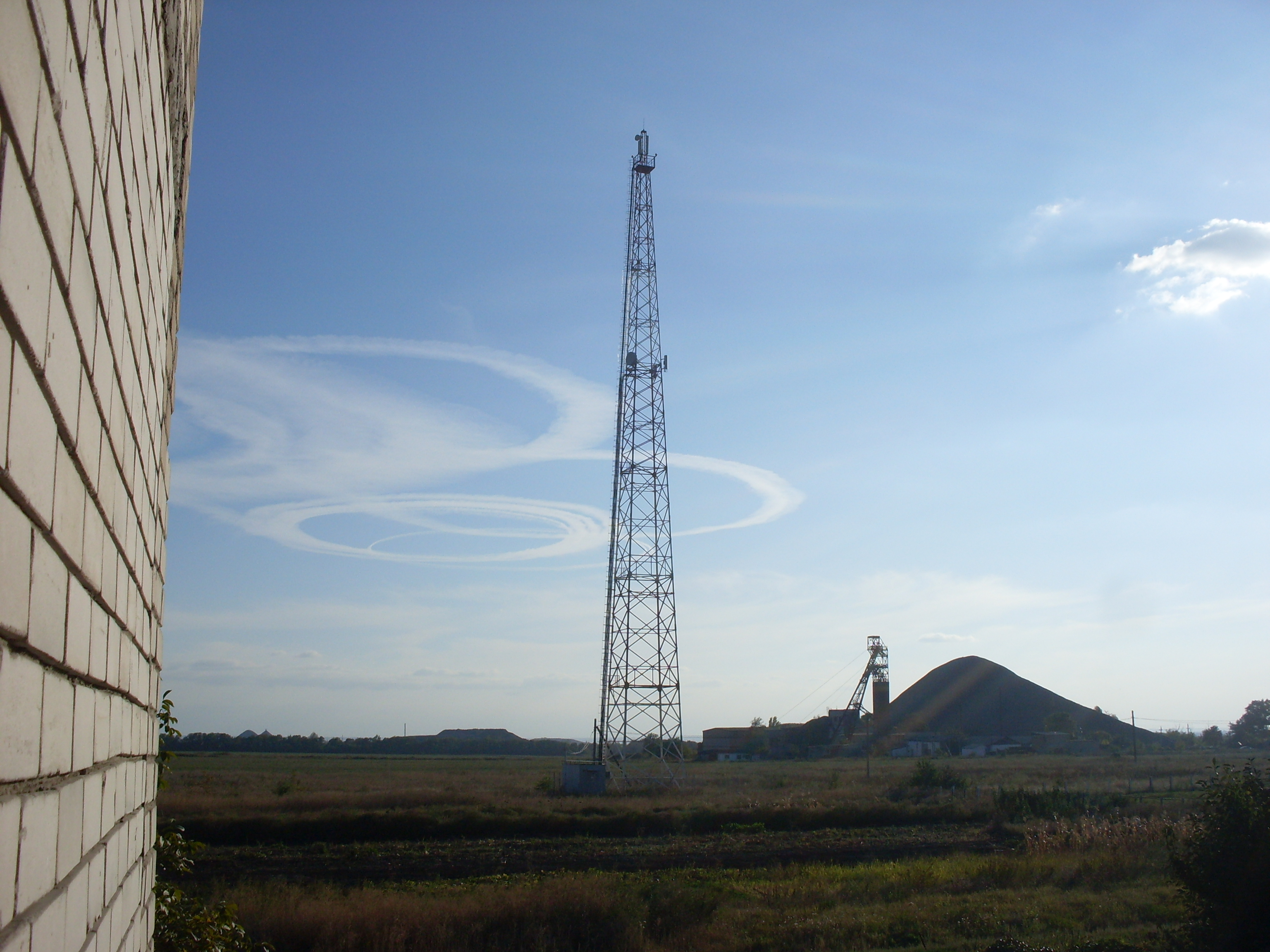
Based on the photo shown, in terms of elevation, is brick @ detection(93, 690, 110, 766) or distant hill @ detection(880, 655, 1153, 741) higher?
brick @ detection(93, 690, 110, 766)

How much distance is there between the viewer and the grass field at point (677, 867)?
1628 cm

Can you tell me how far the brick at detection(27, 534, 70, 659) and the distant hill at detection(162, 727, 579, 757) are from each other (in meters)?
125

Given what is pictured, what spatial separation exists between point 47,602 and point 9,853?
1.29ft

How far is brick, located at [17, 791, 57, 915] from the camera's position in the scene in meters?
1.50

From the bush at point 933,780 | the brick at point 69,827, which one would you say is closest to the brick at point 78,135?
the brick at point 69,827

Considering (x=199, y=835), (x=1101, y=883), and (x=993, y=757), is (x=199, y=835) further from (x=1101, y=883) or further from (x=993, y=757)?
(x=993, y=757)

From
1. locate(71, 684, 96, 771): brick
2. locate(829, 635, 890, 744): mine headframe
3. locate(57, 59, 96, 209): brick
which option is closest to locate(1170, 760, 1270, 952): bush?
locate(71, 684, 96, 771): brick

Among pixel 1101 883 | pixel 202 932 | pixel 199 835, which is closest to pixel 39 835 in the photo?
pixel 202 932

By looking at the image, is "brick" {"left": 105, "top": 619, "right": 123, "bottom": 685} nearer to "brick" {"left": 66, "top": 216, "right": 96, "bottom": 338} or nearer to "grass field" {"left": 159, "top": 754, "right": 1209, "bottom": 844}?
"brick" {"left": 66, "top": 216, "right": 96, "bottom": 338}

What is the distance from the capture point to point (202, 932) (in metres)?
6.93

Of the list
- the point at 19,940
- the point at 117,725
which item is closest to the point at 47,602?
the point at 19,940

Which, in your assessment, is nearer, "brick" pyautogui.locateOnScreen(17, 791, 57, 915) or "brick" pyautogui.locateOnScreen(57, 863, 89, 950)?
"brick" pyautogui.locateOnScreen(17, 791, 57, 915)

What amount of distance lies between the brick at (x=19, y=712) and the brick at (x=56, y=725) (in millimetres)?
41

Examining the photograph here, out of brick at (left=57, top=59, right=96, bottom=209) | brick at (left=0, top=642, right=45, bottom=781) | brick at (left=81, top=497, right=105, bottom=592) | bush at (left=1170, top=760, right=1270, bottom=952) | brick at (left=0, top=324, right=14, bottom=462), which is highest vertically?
brick at (left=57, top=59, right=96, bottom=209)
